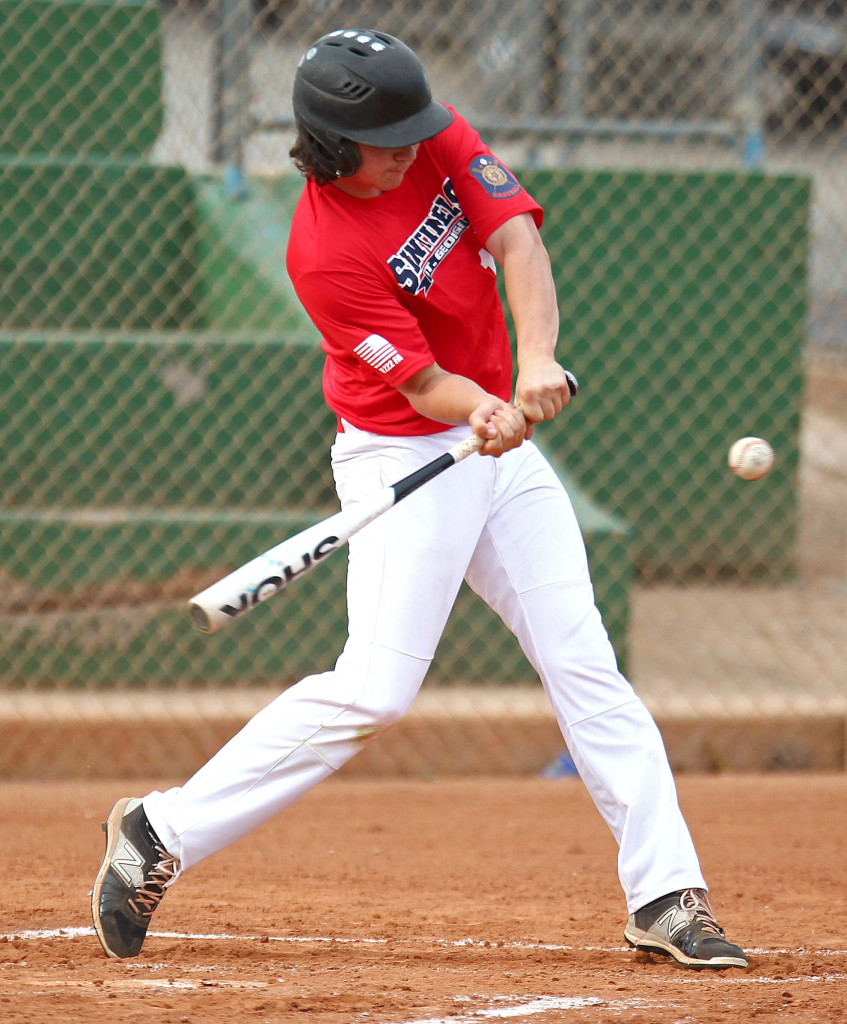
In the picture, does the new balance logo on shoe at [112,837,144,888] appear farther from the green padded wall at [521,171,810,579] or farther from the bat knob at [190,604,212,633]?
the green padded wall at [521,171,810,579]

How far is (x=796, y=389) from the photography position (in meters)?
6.98

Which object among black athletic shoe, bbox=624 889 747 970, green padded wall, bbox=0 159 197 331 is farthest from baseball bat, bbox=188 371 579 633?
green padded wall, bbox=0 159 197 331

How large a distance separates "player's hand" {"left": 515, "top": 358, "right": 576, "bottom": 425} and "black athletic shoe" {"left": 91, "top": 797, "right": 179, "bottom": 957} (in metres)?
1.15

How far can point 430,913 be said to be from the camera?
127 inches

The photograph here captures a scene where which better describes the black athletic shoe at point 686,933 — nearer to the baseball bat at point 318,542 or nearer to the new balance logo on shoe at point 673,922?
the new balance logo on shoe at point 673,922

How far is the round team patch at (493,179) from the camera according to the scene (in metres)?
2.72

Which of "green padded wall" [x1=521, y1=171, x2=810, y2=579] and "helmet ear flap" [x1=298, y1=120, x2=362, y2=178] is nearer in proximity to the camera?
"helmet ear flap" [x1=298, y1=120, x2=362, y2=178]

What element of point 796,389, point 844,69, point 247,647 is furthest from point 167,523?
point 844,69

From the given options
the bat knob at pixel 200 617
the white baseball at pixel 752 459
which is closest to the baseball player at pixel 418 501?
the bat knob at pixel 200 617

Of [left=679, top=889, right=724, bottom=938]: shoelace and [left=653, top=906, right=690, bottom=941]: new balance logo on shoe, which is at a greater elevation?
[left=679, top=889, right=724, bottom=938]: shoelace

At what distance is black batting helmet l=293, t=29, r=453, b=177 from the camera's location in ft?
8.30

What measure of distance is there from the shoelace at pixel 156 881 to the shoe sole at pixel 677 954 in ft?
3.14

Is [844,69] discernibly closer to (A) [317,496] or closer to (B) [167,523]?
(A) [317,496]

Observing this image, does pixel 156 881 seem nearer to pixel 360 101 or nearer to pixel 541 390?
pixel 541 390
